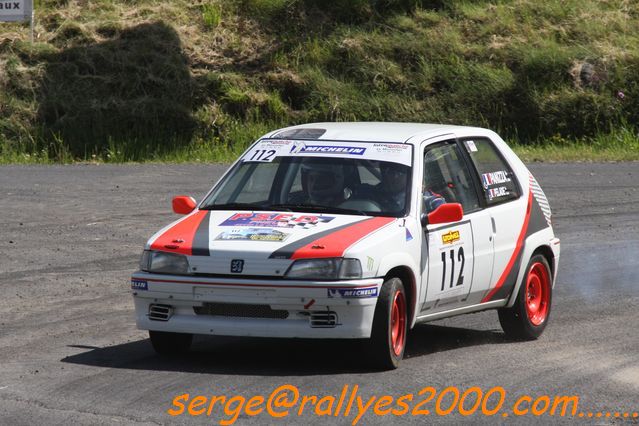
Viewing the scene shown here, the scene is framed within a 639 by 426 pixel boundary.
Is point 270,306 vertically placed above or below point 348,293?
below

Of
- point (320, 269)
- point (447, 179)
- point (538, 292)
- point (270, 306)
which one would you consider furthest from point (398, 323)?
point (538, 292)

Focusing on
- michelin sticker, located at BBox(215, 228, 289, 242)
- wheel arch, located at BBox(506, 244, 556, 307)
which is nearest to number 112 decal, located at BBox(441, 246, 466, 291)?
wheel arch, located at BBox(506, 244, 556, 307)

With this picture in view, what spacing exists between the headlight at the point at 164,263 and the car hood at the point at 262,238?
4 cm

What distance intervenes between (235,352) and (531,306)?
247cm

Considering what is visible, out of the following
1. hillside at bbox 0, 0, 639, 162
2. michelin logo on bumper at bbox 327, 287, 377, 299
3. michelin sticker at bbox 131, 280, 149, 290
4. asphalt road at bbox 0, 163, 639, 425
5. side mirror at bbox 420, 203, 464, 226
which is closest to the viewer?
asphalt road at bbox 0, 163, 639, 425

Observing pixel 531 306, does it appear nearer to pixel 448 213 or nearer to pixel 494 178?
pixel 494 178

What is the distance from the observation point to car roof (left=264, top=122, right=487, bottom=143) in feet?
29.3

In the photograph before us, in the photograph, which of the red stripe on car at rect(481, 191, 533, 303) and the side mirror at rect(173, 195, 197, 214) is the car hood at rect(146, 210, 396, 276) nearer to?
the side mirror at rect(173, 195, 197, 214)

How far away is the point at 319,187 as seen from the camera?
860 centimetres

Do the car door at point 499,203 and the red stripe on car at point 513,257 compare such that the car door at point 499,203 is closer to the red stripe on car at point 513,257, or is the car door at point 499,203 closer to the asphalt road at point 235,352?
the red stripe on car at point 513,257

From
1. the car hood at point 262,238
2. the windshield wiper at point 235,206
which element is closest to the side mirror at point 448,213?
the car hood at point 262,238

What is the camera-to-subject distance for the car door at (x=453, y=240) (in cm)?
841

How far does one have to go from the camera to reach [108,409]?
22.1ft

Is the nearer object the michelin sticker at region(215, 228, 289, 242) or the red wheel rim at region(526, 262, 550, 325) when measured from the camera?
the michelin sticker at region(215, 228, 289, 242)
